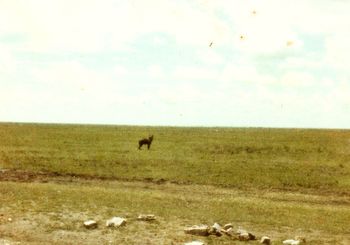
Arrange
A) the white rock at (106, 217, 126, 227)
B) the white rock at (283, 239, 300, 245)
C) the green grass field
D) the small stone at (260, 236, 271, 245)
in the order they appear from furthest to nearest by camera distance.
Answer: the green grass field
the white rock at (106, 217, 126, 227)
the small stone at (260, 236, 271, 245)
the white rock at (283, 239, 300, 245)

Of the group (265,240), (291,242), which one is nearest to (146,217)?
(265,240)

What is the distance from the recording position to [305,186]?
105 feet

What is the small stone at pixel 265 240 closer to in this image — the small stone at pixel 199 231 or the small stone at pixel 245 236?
the small stone at pixel 245 236

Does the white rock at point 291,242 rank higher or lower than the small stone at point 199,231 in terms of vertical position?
lower

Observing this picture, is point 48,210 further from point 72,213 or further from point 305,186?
point 305,186

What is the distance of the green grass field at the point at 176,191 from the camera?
17625 millimetres

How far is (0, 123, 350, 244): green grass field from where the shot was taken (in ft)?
57.8

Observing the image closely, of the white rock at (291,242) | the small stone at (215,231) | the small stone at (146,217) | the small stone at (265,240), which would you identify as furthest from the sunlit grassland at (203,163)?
the small stone at (265,240)

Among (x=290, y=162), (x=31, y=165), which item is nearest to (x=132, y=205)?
(x=31, y=165)

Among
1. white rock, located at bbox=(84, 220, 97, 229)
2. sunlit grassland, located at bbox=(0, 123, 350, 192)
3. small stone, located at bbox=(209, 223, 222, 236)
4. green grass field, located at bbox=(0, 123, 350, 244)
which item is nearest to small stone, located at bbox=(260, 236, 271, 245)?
green grass field, located at bbox=(0, 123, 350, 244)

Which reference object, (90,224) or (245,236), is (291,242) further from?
(90,224)

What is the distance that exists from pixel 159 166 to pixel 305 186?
1123 centimetres

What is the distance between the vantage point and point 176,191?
28.6 metres

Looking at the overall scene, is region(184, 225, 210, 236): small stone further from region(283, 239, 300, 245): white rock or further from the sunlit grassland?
the sunlit grassland
